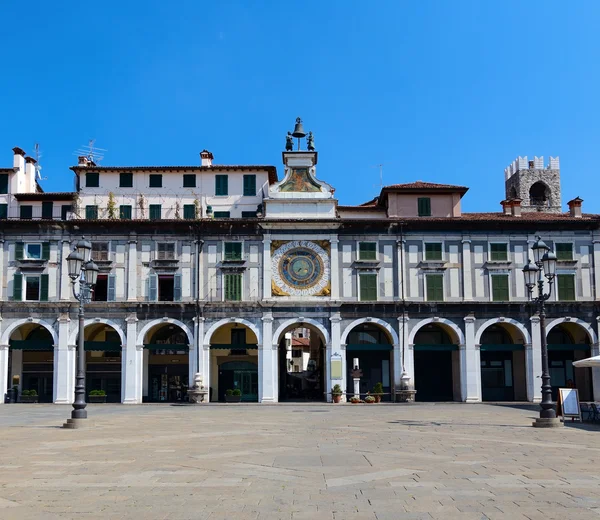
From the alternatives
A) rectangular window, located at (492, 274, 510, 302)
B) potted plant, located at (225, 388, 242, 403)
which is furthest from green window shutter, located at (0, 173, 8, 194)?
rectangular window, located at (492, 274, 510, 302)

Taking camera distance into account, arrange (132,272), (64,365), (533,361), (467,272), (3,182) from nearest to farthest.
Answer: (64,365) < (533,361) < (132,272) < (467,272) < (3,182)

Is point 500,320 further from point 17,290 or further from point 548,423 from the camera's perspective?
point 17,290

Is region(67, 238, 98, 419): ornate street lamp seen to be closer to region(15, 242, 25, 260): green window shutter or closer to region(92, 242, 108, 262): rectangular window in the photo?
region(92, 242, 108, 262): rectangular window

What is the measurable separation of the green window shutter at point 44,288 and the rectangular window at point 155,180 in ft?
31.5

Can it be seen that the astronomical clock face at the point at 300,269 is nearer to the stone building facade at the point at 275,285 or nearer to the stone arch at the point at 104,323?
the stone building facade at the point at 275,285

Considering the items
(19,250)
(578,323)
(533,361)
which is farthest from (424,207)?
(19,250)

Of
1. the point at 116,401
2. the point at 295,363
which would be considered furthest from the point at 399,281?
the point at 295,363

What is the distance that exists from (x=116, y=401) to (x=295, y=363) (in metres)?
47.0

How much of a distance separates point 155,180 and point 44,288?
10.6 metres

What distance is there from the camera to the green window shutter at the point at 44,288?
4934 cm

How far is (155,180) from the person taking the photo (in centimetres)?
5200

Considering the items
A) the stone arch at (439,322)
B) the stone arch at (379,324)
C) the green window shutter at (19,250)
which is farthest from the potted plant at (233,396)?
the green window shutter at (19,250)

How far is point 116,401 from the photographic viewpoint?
51562 mm

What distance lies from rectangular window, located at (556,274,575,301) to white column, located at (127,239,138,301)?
28.7 m
